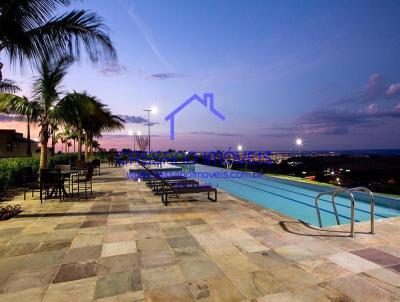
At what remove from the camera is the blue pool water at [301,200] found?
6.82m

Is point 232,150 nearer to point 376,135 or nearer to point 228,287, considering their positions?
point 228,287

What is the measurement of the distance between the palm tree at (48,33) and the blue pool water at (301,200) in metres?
6.01

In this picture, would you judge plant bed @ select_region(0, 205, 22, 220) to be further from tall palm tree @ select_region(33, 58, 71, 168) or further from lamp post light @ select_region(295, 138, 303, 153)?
lamp post light @ select_region(295, 138, 303, 153)

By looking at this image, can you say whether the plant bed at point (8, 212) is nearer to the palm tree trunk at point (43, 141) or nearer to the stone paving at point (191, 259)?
the stone paving at point (191, 259)

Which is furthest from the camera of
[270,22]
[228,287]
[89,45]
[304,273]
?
[270,22]

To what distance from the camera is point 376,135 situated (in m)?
31.9

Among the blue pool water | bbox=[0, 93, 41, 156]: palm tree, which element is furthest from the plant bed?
the blue pool water

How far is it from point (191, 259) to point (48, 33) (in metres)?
5.20

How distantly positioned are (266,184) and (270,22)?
1041 centimetres

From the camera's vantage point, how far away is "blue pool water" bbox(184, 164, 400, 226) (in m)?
6.82

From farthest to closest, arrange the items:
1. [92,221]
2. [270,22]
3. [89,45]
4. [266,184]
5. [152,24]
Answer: [270,22] → [152,24] → [266,184] → [89,45] → [92,221]

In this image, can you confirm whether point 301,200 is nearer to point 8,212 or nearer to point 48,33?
point 8,212

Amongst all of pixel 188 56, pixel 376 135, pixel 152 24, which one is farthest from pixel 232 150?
pixel 376 135

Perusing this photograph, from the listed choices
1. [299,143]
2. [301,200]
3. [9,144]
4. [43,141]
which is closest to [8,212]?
[43,141]
